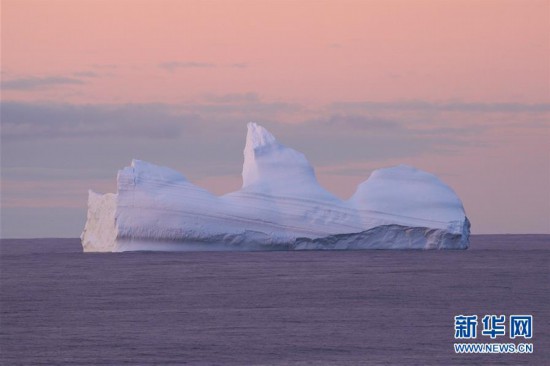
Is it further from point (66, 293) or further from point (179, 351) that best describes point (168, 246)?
point (179, 351)

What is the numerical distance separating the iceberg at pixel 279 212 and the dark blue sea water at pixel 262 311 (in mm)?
723

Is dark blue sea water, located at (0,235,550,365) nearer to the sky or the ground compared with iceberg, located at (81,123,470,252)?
nearer to the ground

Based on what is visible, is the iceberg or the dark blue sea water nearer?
the dark blue sea water

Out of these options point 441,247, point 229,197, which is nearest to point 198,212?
point 229,197

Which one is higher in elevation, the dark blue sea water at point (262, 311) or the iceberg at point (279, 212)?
the iceberg at point (279, 212)

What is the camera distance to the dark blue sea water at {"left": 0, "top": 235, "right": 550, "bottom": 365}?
42.4 feet

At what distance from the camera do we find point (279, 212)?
92.7 ft

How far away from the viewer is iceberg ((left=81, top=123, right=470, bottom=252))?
91.7 feet

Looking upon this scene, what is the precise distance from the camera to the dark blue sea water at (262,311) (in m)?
12.9

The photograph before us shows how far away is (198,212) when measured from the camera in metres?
27.8

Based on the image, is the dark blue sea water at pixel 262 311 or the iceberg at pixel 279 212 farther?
the iceberg at pixel 279 212

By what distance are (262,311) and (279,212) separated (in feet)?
35.7

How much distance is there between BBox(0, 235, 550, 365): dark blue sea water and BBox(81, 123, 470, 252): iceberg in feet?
2.37

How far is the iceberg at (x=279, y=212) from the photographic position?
2794 cm
